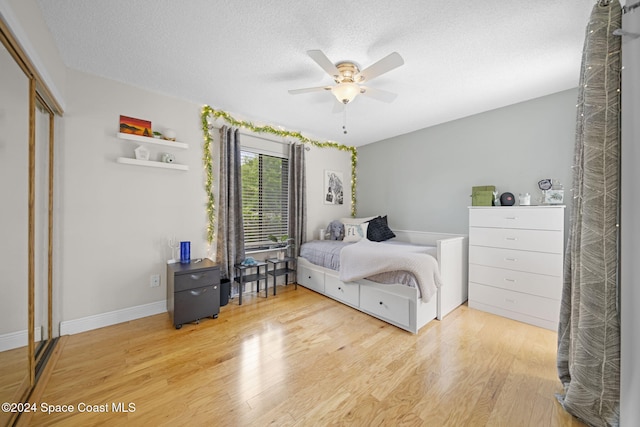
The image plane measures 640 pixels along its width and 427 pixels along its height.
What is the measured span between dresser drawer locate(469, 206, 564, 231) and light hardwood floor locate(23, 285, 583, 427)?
1041 mm

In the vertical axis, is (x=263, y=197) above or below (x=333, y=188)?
below

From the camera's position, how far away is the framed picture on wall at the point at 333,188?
438 centimetres

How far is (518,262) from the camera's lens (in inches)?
102

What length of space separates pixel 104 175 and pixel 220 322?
6.18ft

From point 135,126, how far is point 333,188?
9.75ft

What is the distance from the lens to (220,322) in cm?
254

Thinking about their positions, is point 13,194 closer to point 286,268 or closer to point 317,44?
point 317,44

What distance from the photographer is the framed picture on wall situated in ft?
14.4

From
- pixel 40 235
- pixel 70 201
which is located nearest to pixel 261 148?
pixel 70 201

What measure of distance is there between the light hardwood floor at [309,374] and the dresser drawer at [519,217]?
1041 mm

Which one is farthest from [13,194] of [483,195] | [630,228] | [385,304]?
[483,195]

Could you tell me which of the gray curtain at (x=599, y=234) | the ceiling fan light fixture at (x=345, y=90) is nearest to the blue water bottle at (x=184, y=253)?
Result: the ceiling fan light fixture at (x=345, y=90)

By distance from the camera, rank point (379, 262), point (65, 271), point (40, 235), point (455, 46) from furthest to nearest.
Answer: point (379, 262)
point (65, 271)
point (40, 235)
point (455, 46)

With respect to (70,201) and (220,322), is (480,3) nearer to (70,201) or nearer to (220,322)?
(220,322)
